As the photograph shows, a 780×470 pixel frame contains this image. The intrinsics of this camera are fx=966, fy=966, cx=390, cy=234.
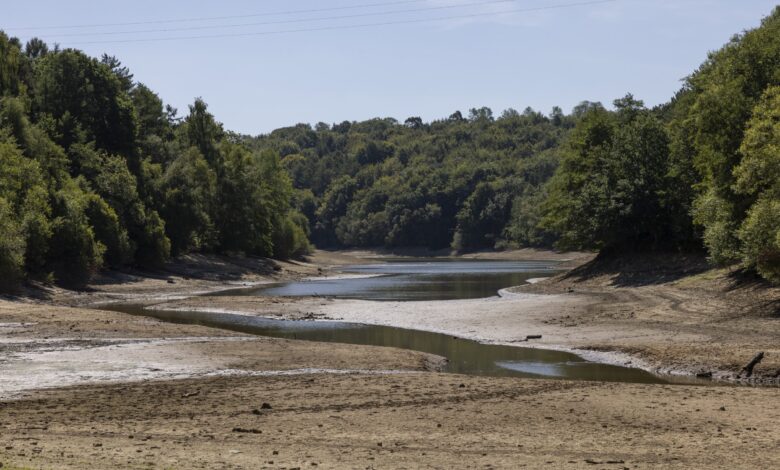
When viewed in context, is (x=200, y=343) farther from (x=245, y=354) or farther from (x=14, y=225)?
(x=14, y=225)

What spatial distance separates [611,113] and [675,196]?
57.8 feet

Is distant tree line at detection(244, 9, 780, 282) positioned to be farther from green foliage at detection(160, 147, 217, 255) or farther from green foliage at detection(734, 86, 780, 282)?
green foliage at detection(160, 147, 217, 255)

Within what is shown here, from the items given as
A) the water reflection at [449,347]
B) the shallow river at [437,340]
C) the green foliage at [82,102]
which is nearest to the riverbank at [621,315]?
the water reflection at [449,347]

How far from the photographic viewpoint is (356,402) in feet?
73.4

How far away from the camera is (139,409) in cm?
2138

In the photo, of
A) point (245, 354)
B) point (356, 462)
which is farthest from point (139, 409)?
point (245, 354)

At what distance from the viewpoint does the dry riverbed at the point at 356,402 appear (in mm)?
16688

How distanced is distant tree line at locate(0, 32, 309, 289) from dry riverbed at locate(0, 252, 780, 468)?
868 inches

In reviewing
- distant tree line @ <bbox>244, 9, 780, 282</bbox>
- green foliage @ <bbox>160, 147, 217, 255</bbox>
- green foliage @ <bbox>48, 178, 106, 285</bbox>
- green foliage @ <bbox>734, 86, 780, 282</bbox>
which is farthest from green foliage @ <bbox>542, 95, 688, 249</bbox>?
green foliage @ <bbox>160, 147, 217, 255</bbox>

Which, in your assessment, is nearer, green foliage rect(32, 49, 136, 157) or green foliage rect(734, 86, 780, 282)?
green foliage rect(734, 86, 780, 282)

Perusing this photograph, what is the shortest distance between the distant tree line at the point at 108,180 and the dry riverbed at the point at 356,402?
72.3 feet

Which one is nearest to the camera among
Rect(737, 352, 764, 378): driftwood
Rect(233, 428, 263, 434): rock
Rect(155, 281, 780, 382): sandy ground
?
Rect(233, 428, 263, 434): rock

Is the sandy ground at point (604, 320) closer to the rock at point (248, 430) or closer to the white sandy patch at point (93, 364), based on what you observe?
the white sandy patch at point (93, 364)

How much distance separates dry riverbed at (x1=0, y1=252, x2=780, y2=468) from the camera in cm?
1669
